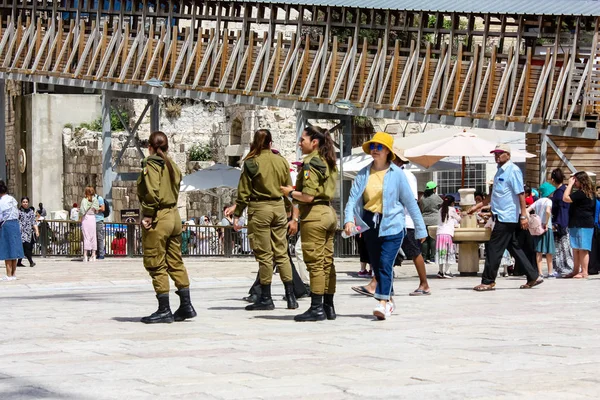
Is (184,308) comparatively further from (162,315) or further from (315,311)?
(315,311)

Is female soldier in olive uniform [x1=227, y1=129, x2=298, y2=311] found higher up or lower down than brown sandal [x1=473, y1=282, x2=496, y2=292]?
higher up

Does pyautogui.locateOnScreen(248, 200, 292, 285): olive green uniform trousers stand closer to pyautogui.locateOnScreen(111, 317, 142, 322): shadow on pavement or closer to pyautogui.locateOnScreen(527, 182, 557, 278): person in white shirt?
pyautogui.locateOnScreen(111, 317, 142, 322): shadow on pavement

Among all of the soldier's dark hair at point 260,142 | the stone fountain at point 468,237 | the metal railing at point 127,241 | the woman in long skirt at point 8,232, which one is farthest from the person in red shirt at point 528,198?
the soldier's dark hair at point 260,142

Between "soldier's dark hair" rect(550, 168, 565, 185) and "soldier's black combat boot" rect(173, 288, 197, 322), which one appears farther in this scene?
"soldier's dark hair" rect(550, 168, 565, 185)

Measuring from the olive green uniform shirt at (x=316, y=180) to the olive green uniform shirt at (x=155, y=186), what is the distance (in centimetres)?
111

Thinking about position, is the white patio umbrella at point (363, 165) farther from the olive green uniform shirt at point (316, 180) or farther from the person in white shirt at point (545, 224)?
the olive green uniform shirt at point (316, 180)

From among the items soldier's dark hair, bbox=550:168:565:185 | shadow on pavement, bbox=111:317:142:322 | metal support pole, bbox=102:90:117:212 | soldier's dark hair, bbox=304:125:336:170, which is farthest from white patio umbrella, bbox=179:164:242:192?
soldier's dark hair, bbox=304:125:336:170

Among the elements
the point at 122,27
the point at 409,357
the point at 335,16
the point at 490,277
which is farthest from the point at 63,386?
the point at 122,27

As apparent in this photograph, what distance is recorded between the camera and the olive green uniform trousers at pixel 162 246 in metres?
11.1

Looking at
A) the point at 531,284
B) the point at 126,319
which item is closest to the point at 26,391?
the point at 126,319

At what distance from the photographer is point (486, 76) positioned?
88.8 feet

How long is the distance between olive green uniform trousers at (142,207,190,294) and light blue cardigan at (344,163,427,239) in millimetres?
1504

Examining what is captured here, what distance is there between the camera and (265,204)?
12.1 m

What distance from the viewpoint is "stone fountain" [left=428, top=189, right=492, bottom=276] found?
18844mm
